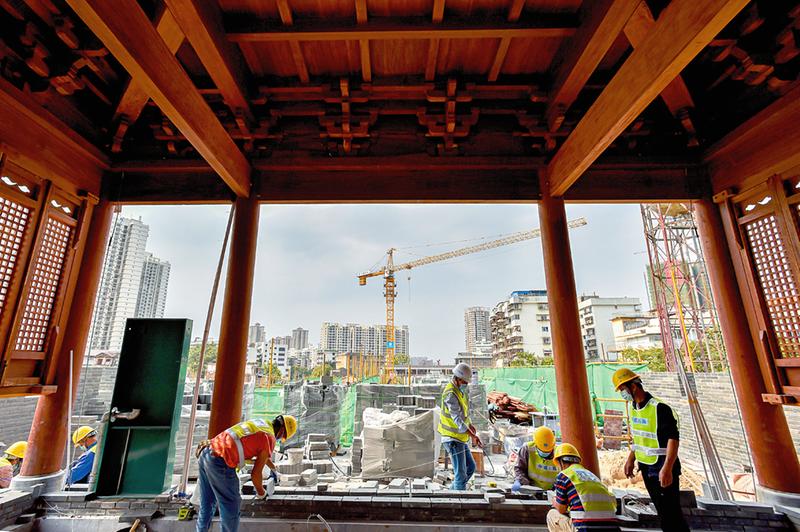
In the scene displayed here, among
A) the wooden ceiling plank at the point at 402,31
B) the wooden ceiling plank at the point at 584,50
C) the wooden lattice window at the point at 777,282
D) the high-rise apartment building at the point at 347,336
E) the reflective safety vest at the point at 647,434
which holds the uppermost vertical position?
the high-rise apartment building at the point at 347,336

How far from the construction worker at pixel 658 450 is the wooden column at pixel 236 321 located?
13.3 ft

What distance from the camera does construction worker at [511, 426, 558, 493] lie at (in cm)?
491

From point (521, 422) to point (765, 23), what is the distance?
1385 centimetres

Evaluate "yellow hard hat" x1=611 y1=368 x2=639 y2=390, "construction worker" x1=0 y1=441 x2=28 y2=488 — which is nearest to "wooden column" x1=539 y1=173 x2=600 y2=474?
"yellow hard hat" x1=611 y1=368 x2=639 y2=390

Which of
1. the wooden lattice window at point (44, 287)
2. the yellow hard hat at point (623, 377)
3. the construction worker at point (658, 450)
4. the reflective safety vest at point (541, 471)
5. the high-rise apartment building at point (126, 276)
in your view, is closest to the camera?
the construction worker at point (658, 450)

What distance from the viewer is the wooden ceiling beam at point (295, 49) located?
11.0ft

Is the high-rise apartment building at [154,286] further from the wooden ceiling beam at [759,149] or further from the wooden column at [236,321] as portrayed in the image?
the wooden ceiling beam at [759,149]

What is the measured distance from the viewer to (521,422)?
14.4m

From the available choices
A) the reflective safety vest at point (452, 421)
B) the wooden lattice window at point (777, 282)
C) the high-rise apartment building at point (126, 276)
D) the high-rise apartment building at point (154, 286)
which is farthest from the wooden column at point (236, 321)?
the high-rise apartment building at point (154, 286)

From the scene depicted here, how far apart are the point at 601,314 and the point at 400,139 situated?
220ft

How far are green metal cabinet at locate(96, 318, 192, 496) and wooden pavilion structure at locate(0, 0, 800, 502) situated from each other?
519 mm

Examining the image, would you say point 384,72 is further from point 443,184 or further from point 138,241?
point 138,241

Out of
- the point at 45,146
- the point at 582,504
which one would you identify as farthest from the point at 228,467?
the point at 45,146

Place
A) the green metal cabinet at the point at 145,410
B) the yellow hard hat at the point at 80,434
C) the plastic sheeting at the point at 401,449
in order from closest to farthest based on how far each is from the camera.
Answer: the green metal cabinet at the point at 145,410 < the yellow hard hat at the point at 80,434 < the plastic sheeting at the point at 401,449
